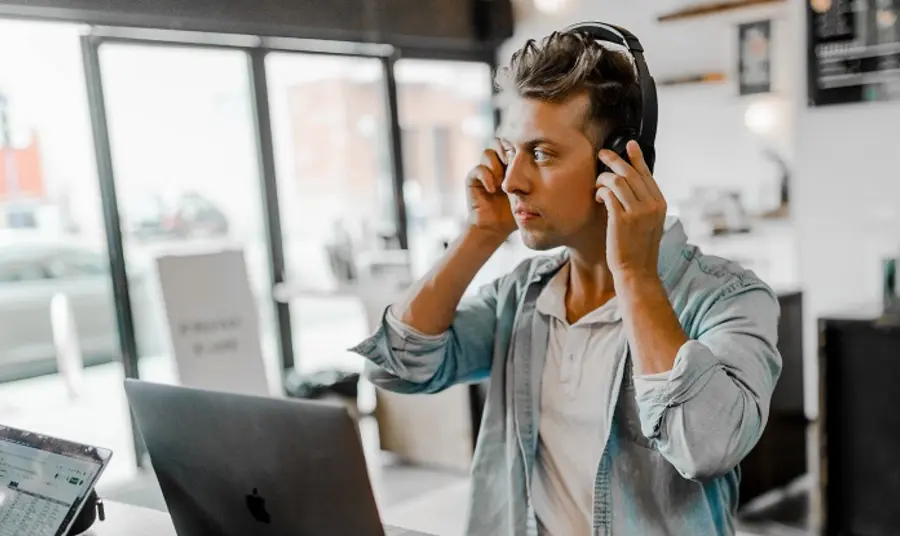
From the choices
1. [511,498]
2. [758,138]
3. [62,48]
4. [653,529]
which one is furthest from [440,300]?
[758,138]

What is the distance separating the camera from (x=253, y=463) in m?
0.98

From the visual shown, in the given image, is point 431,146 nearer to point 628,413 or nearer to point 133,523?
point 133,523

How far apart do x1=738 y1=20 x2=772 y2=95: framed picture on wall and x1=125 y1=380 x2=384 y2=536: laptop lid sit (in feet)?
13.8

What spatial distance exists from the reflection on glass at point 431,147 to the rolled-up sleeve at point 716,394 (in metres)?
4.19

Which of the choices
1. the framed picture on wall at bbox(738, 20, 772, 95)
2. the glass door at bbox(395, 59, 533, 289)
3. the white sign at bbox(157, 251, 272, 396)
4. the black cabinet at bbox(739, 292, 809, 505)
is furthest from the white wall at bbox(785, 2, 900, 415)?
the white sign at bbox(157, 251, 272, 396)

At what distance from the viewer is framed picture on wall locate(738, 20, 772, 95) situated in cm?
457

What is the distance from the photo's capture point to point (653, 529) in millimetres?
1073

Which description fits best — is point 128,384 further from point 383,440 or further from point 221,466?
point 383,440

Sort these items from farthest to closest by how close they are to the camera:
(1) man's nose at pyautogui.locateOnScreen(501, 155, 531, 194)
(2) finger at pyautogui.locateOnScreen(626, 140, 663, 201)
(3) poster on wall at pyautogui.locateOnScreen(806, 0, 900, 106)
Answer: (3) poster on wall at pyautogui.locateOnScreen(806, 0, 900, 106) < (1) man's nose at pyautogui.locateOnScreen(501, 155, 531, 194) < (2) finger at pyautogui.locateOnScreen(626, 140, 663, 201)

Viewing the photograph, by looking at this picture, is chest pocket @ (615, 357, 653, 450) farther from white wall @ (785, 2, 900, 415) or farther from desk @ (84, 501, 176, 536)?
white wall @ (785, 2, 900, 415)

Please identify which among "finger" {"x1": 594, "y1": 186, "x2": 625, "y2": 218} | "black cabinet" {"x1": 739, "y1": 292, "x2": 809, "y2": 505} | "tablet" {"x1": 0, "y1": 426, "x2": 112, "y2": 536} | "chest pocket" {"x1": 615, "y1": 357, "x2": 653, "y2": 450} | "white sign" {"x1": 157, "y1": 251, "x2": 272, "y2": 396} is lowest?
"black cabinet" {"x1": 739, "y1": 292, "x2": 809, "y2": 505}

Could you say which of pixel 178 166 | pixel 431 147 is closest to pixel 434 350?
pixel 178 166

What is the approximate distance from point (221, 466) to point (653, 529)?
54 cm

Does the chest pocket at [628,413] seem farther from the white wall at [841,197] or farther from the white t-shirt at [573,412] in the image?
the white wall at [841,197]
